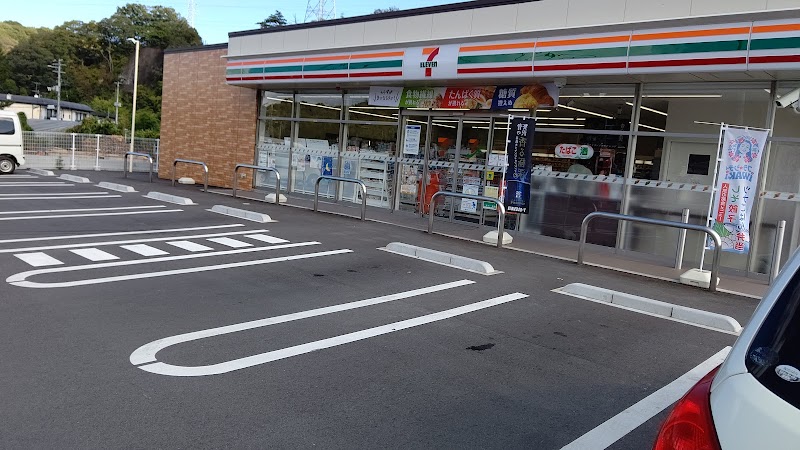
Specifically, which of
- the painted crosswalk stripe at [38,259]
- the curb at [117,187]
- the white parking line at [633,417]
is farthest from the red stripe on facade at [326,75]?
the white parking line at [633,417]

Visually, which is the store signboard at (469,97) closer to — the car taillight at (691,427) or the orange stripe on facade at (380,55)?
the orange stripe on facade at (380,55)

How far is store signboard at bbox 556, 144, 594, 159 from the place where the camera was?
1169 cm

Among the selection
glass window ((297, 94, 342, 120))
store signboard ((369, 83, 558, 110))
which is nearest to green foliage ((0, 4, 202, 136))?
glass window ((297, 94, 342, 120))

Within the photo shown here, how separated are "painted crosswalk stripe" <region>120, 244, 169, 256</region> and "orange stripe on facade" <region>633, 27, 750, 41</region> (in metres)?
7.94

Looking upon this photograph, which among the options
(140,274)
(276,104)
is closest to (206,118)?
(276,104)

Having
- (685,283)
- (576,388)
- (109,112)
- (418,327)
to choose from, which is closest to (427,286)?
(418,327)

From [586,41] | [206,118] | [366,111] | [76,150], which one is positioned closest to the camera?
[586,41]

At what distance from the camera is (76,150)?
864 inches

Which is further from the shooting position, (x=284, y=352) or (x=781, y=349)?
(x=284, y=352)

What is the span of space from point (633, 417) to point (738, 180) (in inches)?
229

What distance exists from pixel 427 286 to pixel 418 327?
1.70 metres

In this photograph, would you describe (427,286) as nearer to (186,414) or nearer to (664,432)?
(186,414)

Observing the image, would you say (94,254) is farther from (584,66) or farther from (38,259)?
(584,66)

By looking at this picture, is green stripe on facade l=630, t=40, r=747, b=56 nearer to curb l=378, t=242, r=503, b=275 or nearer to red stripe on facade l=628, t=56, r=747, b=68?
red stripe on facade l=628, t=56, r=747, b=68
